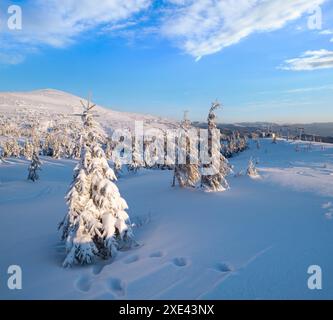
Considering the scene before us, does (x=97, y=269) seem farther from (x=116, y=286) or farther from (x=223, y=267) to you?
(x=223, y=267)

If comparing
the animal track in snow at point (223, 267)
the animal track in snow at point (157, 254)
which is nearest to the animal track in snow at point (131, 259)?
the animal track in snow at point (157, 254)

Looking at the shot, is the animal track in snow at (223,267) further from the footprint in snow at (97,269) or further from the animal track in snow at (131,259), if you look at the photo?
the footprint in snow at (97,269)

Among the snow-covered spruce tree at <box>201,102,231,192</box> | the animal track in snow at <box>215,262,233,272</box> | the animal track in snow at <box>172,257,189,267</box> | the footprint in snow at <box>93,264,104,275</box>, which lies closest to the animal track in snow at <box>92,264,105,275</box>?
the footprint in snow at <box>93,264,104,275</box>

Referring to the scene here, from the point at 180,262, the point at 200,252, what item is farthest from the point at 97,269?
the point at 200,252

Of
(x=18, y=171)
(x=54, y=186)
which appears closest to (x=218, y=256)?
(x=54, y=186)

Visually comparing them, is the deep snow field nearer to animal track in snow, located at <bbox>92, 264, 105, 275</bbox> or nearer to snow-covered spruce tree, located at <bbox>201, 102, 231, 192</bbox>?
animal track in snow, located at <bbox>92, 264, 105, 275</bbox>

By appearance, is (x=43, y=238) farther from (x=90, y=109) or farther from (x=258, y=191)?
(x=258, y=191)
